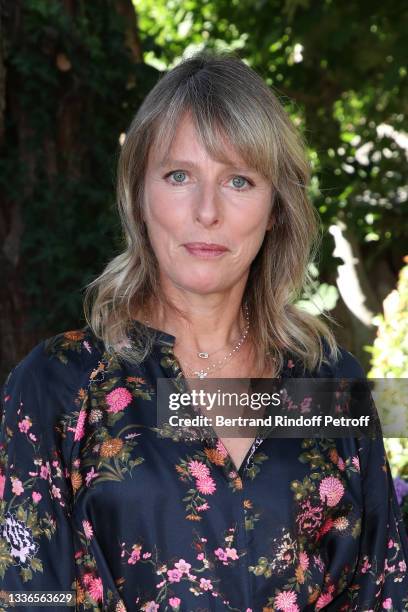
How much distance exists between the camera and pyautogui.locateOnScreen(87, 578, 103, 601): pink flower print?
188cm

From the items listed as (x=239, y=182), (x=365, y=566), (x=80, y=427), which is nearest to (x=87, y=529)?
(x=80, y=427)

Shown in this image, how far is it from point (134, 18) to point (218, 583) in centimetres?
276

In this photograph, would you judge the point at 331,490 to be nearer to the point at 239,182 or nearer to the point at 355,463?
the point at 355,463

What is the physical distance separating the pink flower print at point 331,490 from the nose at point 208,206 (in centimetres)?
59

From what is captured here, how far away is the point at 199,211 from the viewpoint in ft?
6.48

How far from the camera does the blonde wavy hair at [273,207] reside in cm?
201

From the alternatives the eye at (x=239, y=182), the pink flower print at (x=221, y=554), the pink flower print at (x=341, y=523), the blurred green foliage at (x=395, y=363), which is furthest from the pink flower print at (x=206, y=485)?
the blurred green foliage at (x=395, y=363)

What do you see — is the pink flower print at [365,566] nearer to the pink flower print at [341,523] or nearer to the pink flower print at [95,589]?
the pink flower print at [341,523]

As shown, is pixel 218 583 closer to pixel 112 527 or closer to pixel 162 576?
pixel 162 576

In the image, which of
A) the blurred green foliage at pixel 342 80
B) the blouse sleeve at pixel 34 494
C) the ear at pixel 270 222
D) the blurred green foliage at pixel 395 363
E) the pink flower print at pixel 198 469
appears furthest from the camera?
the blurred green foliage at pixel 342 80

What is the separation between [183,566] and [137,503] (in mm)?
153

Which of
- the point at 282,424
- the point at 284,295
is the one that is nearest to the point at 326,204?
the point at 284,295

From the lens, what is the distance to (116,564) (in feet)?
6.16

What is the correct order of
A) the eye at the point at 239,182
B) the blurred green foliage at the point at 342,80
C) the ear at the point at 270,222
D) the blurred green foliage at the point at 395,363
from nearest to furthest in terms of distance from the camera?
the eye at the point at 239,182 → the ear at the point at 270,222 → the blurred green foliage at the point at 395,363 → the blurred green foliage at the point at 342,80
